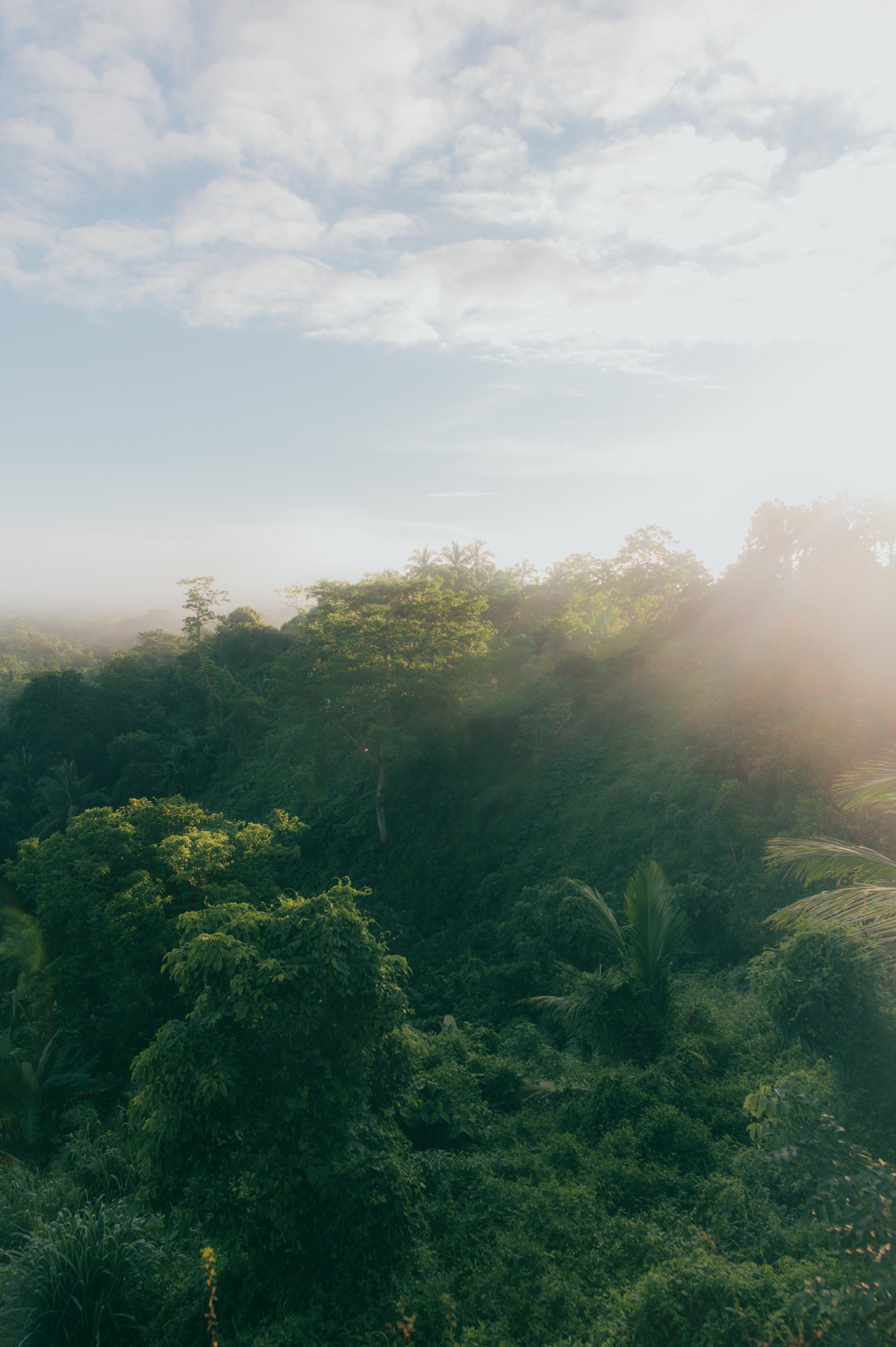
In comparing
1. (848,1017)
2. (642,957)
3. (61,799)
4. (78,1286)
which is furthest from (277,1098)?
(61,799)

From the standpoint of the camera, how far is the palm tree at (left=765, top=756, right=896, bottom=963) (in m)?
5.95

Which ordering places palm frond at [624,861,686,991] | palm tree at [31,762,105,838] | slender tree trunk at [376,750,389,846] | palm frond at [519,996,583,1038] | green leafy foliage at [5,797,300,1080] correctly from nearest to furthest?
palm frond at [624,861,686,991]
palm frond at [519,996,583,1038]
green leafy foliage at [5,797,300,1080]
slender tree trunk at [376,750,389,846]
palm tree at [31,762,105,838]

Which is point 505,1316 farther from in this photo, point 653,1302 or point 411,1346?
point 653,1302

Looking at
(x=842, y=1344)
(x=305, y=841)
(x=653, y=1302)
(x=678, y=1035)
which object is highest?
(x=842, y=1344)

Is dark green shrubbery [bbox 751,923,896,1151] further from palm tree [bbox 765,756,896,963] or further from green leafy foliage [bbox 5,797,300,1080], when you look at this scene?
green leafy foliage [bbox 5,797,300,1080]

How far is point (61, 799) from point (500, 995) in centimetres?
2745

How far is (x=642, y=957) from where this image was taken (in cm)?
951

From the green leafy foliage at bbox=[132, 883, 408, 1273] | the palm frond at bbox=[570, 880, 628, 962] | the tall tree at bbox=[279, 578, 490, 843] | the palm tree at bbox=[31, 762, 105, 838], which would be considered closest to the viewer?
the green leafy foliage at bbox=[132, 883, 408, 1273]

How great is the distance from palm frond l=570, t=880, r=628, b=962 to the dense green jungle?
0.12m

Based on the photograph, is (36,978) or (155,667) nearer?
(36,978)

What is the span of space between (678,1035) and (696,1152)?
1914 mm

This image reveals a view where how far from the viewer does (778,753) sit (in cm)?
1473

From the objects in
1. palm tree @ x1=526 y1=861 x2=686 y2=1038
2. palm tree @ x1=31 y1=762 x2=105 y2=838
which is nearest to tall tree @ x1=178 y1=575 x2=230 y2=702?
palm tree @ x1=31 y1=762 x2=105 y2=838

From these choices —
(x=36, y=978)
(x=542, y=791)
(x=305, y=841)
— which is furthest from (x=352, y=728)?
(x=36, y=978)
